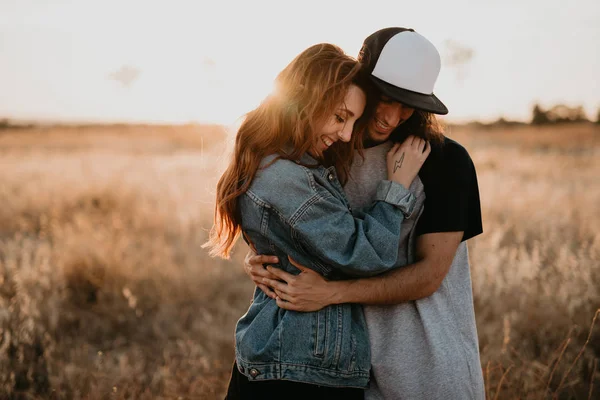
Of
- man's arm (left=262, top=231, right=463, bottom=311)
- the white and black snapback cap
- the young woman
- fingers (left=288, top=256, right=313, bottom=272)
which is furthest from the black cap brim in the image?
fingers (left=288, top=256, right=313, bottom=272)

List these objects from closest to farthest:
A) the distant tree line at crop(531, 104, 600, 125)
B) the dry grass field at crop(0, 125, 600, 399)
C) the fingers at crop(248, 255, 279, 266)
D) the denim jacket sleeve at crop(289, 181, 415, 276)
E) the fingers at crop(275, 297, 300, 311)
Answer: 1. the denim jacket sleeve at crop(289, 181, 415, 276)
2. the fingers at crop(275, 297, 300, 311)
3. the fingers at crop(248, 255, 279, 266)
4. the dry grass field at crop(0, 125, 600, 399)
5. the distant tree line at crop(531, 104, 600, 125)

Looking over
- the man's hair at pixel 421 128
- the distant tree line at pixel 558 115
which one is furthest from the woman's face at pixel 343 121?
the distant tree line at pixel 558 115

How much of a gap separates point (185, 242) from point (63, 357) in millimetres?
2564

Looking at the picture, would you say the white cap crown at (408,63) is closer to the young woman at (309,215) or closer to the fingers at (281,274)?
the young woman at (309,215)

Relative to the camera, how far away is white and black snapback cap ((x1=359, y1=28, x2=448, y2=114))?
181 centimetres

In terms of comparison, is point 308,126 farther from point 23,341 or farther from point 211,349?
point 23,341

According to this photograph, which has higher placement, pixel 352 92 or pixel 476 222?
pixel 352 92

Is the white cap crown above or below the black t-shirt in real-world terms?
above

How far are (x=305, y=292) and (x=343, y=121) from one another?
0.66 m

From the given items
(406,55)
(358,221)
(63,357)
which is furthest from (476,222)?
(63,357)

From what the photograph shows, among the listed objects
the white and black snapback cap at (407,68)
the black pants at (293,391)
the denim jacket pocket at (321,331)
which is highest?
the white and black snapback cap at (407,68)

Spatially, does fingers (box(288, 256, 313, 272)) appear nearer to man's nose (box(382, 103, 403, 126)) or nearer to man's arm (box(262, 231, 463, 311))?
man's arm (box(262, 231, 463, 311))

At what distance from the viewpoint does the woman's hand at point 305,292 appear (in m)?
1.78

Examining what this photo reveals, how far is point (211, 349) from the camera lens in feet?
13.1
